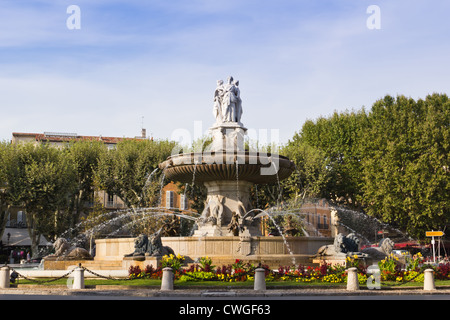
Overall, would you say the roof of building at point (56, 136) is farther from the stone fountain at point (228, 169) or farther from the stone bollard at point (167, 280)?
the stone bollard at point (167, 280)

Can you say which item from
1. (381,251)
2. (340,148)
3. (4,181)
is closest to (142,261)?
(381,251)

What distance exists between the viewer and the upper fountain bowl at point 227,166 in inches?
866

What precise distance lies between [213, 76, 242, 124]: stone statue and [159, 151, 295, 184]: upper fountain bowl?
2876 millimetres

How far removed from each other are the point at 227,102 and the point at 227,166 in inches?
144

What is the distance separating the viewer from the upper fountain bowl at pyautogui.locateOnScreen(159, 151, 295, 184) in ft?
72.2

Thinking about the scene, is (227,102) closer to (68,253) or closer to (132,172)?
(68,253)

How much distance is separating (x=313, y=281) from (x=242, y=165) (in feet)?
21.9

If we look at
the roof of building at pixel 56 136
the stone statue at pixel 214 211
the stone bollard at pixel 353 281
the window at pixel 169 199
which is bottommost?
the stone bollard at pixel 353 281

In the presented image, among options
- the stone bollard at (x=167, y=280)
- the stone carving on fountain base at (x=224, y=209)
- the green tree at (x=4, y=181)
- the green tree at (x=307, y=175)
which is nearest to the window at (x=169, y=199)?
the green tree at (x=4, y=181)

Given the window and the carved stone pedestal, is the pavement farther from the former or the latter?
the window

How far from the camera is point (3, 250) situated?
5247 cm

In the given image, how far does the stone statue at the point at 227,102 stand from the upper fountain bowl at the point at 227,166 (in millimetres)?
2876

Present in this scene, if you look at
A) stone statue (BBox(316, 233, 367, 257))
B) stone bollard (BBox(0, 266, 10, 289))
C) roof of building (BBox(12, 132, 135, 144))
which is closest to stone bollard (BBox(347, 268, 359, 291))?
stone statue (BBox(316, 233, 367, 257))
